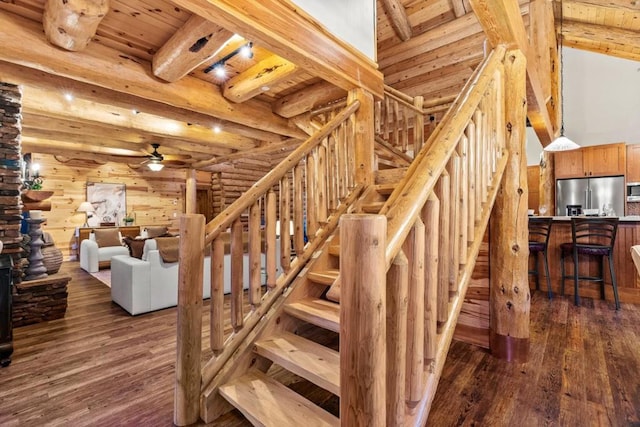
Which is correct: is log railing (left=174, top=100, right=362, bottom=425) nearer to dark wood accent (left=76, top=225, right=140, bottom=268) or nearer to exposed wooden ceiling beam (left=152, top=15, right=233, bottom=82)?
exposed wooden ceiling beam (left=152, top=15, right=233, bottom=82)

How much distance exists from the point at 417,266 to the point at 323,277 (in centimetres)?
126

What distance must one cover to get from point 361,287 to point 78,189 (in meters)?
9.74

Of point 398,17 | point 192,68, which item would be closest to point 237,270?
point 192,68

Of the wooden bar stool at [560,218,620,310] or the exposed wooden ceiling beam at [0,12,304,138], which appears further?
the wooden bar stool at [560,218,620,310]

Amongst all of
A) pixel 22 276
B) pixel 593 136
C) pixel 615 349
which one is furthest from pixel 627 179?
pixel 22 276

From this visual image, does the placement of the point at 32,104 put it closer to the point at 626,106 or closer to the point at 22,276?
the point at 22,276

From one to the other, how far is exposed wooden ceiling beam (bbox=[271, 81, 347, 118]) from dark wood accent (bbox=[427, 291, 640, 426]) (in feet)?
9.34

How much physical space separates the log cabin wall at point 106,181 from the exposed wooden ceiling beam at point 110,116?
10.6ft

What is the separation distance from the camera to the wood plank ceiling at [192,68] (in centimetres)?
217

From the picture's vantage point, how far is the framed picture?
8.06m

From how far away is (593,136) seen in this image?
7086 millimetres

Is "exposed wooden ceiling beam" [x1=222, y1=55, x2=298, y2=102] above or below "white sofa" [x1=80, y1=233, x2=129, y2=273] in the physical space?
above

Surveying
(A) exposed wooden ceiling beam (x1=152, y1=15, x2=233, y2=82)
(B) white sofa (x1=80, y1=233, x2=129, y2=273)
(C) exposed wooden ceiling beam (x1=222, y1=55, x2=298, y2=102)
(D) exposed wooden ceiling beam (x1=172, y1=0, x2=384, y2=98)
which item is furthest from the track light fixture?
(B) white sofa (x1=80, y1=233, x2=129, y2=273)

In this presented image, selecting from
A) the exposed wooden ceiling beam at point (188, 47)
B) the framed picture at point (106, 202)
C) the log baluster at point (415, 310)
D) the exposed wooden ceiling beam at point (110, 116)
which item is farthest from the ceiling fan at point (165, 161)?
the log baluster at point (415, 310)
